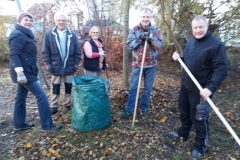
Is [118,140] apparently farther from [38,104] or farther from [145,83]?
[38,104]

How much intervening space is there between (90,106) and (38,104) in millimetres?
791

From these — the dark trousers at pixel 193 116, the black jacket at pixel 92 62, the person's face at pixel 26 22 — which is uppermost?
the person's face at pixel 26 22

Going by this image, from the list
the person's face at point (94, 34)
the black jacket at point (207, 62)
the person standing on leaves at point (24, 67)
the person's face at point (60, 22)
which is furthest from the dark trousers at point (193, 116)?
the person's face at point (60, 22)

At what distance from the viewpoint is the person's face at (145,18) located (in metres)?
3.32

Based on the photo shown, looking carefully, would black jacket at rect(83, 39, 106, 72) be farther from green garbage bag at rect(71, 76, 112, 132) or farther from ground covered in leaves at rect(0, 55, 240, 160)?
ground covered in leaves at rect(0, 55, 240, 160)

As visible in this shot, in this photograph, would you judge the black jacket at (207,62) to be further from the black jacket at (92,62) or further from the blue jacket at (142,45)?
the black jacket at (92,62)

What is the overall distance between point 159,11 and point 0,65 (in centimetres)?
653

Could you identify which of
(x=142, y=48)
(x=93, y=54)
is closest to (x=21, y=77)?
(x=93, y=54)

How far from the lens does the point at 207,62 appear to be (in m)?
2.59

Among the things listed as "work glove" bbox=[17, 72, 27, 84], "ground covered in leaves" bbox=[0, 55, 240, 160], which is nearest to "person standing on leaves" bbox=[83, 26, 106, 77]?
"ground covered in leaves" bbox=[0, 55, 240, 160]

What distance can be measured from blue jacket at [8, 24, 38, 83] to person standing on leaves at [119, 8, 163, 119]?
4.85ft

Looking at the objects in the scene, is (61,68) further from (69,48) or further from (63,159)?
(63,159)

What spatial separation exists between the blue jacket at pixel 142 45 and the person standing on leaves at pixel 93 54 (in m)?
0.70

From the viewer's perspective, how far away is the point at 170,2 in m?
5.49
